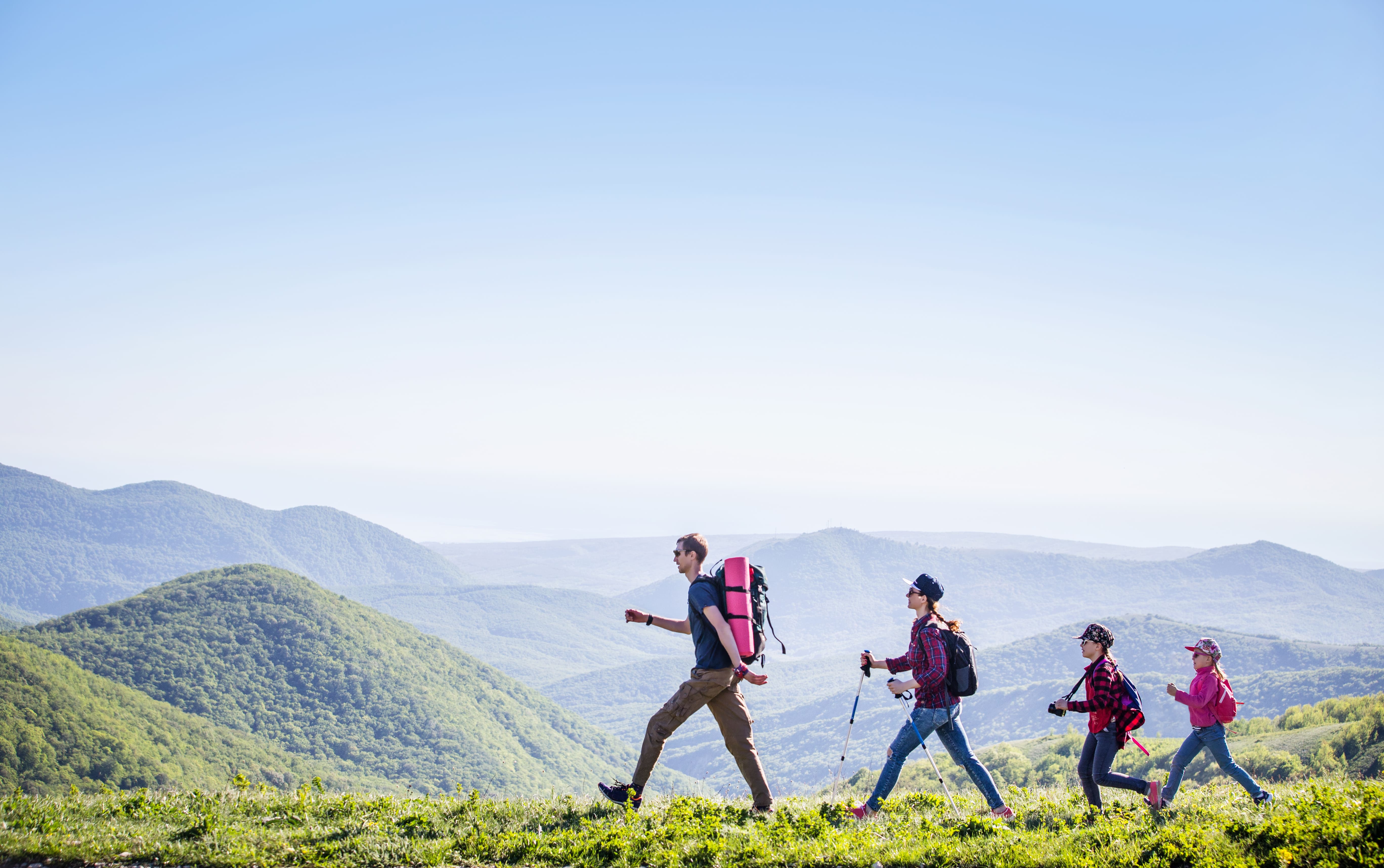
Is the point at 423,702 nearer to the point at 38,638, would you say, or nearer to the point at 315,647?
the point at 315,647

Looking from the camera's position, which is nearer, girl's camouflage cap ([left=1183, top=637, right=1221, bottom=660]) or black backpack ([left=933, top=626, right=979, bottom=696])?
black backpack ([left=933, top=626, right=979, bottom=696])

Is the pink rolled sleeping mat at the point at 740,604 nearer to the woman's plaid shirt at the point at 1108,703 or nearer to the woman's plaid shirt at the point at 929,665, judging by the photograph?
the woman's plaid shirt at the point at 929,665

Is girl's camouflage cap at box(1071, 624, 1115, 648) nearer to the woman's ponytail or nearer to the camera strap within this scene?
the camera strap

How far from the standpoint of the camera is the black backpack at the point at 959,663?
7.80 meters

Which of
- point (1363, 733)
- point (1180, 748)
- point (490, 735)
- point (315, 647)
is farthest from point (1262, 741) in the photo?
point (315, 647)

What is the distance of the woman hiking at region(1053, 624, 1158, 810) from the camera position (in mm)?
7750

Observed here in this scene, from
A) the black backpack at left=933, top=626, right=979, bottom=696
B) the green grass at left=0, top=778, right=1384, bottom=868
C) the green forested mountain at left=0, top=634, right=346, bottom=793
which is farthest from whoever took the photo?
the green forested mountain at left=0, top=634, right=346, bottom=793

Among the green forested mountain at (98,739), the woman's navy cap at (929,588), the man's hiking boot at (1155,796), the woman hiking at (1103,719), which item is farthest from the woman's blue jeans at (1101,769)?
the green forested mountain at (98,739)

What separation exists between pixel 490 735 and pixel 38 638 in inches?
3618

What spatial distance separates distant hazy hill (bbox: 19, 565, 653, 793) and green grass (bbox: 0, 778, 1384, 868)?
492ft

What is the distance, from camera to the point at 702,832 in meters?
7.44

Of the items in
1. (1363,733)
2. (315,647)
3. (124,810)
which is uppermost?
(124,810)

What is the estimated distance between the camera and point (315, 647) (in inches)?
7613

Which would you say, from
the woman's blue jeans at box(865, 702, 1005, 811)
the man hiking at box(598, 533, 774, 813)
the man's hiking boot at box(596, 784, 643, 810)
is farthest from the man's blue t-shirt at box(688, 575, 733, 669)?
the woman's blue jeans at box(865, 702, 1005, 811)
